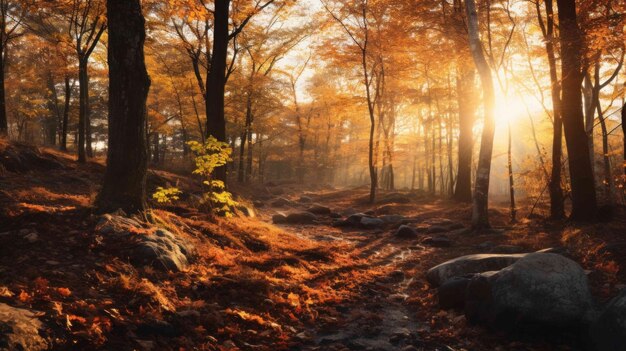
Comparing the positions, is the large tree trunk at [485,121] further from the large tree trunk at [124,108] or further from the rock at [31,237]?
the rock at [31,237]

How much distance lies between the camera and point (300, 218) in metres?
14.4

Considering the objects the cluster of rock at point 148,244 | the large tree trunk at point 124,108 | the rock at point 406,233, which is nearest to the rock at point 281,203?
the rock at point 406,233

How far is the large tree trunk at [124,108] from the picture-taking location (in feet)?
19.7

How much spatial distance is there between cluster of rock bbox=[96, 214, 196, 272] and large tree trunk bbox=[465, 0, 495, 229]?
8647mm

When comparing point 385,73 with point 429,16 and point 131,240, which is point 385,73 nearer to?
point 429,16

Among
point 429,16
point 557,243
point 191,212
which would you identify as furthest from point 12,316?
point 429,16

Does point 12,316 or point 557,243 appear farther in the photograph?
point 557,243

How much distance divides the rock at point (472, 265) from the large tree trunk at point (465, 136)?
44.9 ft

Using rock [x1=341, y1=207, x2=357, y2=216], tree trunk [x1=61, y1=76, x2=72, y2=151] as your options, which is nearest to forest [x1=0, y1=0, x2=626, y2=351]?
rock [x1=341, y1=207, x2=357, y2=216]

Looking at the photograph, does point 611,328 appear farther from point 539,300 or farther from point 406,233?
point 406,233

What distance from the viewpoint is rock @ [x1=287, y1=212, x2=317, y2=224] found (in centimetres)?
1427

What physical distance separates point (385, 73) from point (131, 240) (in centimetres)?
1938

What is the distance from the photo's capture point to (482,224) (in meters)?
11.4

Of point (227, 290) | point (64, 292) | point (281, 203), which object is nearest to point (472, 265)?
point (227, 290)
